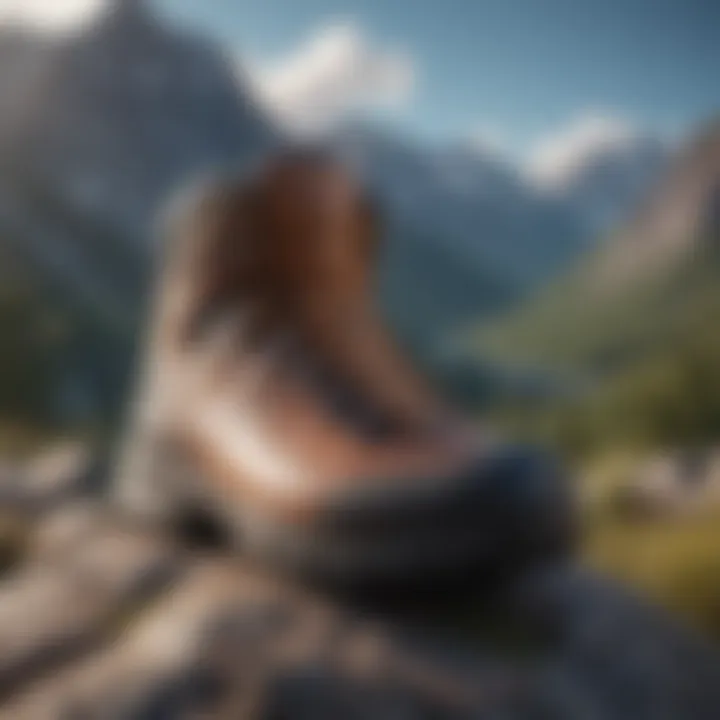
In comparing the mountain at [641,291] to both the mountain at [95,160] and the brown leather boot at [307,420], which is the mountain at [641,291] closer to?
the mountain at [95,160]

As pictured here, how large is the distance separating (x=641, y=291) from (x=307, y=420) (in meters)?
57.2

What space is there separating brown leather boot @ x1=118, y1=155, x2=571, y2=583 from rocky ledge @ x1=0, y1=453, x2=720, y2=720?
7 centimetres

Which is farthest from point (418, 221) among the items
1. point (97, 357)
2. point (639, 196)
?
point (97, 357)

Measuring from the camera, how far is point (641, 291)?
5616 centimetres

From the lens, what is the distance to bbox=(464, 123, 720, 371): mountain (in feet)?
152

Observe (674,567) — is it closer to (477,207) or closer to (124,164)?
(124,164)

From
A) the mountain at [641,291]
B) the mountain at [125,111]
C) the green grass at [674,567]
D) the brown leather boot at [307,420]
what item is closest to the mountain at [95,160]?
the mountain at [125,111]

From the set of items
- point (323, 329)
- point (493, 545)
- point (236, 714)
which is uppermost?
point (323, 329)

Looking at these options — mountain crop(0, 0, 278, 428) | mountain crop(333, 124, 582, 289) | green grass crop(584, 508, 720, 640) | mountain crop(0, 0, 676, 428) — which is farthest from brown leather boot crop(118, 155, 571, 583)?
mountain crop(333, 124, 582, 289)

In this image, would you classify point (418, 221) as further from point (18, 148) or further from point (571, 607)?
point (571, 607)

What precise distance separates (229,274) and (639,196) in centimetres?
8274

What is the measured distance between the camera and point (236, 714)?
1.03 metres

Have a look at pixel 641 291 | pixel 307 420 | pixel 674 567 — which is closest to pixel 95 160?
pixel 641 291

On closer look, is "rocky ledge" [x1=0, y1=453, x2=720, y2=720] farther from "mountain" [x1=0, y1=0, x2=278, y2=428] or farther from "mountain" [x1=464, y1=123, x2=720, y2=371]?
"mountain" [x1=464, y1=123, x2=720, y2=371]
